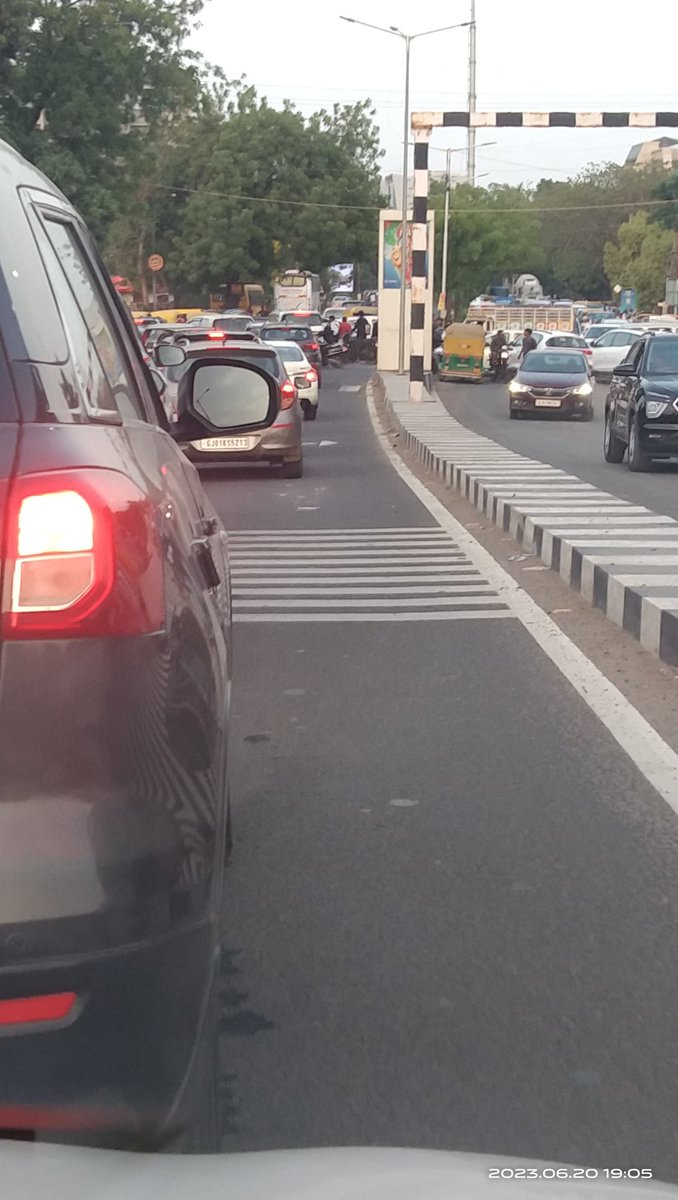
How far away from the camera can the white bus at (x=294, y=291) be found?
8575 cm

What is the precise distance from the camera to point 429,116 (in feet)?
107

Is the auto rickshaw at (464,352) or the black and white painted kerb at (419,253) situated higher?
the black and white painted kerb at (419,253)

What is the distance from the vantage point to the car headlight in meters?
19.7

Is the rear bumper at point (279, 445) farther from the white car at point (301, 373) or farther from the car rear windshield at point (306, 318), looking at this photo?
the car rear windshield at point (306, 318)

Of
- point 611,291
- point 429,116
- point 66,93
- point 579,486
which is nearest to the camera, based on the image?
point 579,486

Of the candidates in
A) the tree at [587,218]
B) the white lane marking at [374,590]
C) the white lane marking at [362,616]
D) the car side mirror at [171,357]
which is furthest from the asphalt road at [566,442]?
the tree at [587,218]

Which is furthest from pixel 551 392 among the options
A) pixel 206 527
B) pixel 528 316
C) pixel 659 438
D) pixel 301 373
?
pixel 528 316

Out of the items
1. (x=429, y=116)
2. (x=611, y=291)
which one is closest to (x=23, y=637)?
(x=429, y=116)

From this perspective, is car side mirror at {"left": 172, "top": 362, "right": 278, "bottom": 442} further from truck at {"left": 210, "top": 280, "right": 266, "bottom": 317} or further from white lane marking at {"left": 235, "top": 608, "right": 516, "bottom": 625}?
truck at {"left": 210, "top": 280, "right": 266, "bottom": 317}

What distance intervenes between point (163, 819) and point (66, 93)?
44799 mm

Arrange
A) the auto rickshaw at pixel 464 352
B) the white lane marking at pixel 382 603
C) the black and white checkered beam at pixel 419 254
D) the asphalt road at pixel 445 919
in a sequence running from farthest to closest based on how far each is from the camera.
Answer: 1. the auto rickshaw at pixel 464 352
2. the black and white checkered beam at pixel 419 254
3. the white lane marking at pixel 382 603
4. the asphalt road at pixel 445 919

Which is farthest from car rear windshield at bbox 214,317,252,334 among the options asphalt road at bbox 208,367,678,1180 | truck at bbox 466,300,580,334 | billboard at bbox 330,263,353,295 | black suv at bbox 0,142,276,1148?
billboard at bbox 330,263,353,295

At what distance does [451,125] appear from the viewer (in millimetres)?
32812

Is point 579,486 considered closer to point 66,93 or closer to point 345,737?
point 345,737
